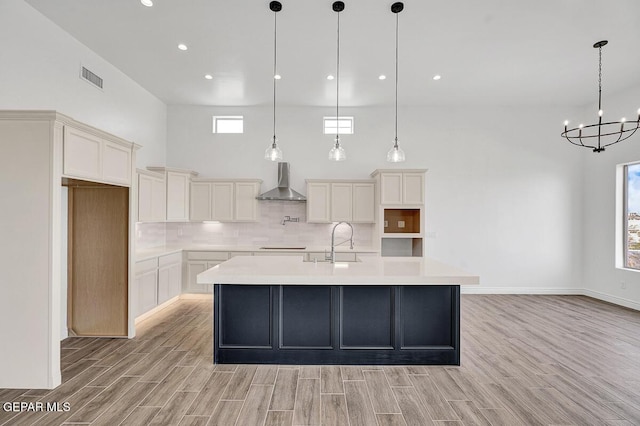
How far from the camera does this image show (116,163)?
3.60m

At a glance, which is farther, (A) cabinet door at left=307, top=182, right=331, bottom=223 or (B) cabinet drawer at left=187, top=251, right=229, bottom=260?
(A) cabinet door at left=307, top=182, right=331, bottom=223

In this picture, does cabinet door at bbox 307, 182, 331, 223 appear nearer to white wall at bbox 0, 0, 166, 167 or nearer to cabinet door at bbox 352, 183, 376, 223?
cabinet door at bbox 352, 183, 376, 223

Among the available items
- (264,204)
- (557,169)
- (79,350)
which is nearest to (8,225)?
(79,350)

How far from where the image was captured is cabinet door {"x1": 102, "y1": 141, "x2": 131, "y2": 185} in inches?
134

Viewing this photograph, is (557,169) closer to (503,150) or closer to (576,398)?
(503,150)

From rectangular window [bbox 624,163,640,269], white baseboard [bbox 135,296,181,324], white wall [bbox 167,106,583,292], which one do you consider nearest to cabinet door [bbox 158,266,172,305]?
white baseboard [bbox 135,296,181,324]

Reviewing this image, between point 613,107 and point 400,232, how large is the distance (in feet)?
14.2

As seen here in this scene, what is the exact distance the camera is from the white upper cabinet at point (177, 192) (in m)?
5.45

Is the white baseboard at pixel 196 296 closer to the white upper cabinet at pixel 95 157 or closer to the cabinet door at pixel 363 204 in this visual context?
the white upper cabinet at pixel 95 157

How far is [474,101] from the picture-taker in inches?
233

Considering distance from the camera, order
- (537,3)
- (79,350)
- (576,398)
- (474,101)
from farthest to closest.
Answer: (474,101)
(79,350)
(537,3)
(576,398)

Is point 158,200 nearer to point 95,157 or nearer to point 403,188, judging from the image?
point 95,157

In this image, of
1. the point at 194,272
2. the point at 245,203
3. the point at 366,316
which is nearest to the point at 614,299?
the point at 366,316

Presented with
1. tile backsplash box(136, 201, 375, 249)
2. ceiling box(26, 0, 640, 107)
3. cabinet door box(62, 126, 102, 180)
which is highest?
ceiling box(26, 0, 640, 107)
